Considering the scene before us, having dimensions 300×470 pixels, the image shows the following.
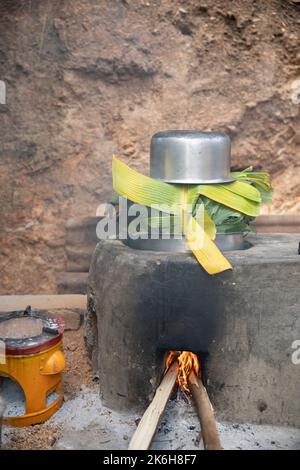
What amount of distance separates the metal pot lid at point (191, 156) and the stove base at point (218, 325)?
0.51m

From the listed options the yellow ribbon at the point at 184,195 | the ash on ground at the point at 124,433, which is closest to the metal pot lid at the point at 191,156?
the yellow ribbon at the point at 184,195

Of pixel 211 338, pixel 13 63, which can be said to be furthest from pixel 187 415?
pixel 13 63

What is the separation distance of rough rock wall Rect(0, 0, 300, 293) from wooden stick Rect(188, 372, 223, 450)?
76.6 inches

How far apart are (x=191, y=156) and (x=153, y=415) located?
1494 mm

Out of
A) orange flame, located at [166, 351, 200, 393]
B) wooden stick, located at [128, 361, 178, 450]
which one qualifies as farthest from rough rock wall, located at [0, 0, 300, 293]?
wooden stick, located at [128, 361, 178, 450]

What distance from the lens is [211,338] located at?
275cm

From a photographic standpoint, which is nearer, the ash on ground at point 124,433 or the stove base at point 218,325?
the ash on ground at point 124,433

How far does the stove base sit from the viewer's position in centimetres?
270

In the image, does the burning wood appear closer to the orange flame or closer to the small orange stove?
the orange flame

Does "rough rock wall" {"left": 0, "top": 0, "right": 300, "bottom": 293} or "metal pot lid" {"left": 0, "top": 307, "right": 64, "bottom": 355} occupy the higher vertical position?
"rough rock wall" {"left": 0, "top": 0, "right": 300, "bottom": 293}

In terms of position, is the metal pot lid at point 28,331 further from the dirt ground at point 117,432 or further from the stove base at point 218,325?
the dirt ground at point 117,432

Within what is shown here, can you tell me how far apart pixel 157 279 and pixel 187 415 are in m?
0.84

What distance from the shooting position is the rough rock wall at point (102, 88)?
14.3 ft
